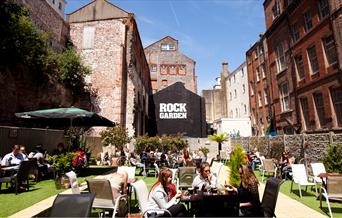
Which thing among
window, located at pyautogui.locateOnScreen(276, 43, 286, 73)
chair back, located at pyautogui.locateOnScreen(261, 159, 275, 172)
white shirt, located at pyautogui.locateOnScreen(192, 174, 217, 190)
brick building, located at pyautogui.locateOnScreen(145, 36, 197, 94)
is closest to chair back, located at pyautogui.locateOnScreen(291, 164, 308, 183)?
chair back, located at pyautogui.locateOnScreen(261, 159, 275, 172)

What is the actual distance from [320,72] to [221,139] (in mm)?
10617

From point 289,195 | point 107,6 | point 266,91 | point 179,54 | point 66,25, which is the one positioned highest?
point 179,54

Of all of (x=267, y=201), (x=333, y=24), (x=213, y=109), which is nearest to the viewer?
(x=267, y=201)

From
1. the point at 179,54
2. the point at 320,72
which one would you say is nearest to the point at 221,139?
the point at 320,72

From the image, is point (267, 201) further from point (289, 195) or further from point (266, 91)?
point (266, 91)

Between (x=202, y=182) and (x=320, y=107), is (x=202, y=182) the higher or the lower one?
the lower one

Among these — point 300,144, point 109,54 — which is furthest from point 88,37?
point 300,144

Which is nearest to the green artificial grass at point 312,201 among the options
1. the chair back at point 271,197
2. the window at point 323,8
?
the chair back at point 271,197

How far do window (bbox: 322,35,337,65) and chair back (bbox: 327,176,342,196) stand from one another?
13.1m

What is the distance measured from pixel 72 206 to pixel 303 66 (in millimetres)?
20962

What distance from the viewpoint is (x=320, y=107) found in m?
17.8

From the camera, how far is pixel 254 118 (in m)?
30.7

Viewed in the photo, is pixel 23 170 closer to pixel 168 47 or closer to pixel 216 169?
pixel 216 169

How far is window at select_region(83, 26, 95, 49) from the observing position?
2448 cm
